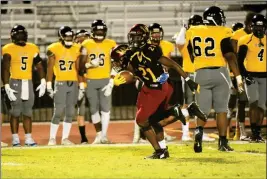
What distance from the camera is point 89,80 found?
10750 mm

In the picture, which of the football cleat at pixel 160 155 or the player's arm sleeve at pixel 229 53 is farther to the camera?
the player's arm sleeve at pixel 229 53

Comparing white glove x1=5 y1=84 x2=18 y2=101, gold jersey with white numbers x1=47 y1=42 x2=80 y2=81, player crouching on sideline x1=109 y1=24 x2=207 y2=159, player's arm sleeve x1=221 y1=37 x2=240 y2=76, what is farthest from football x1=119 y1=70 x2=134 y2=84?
white glove x1=5 y1=84 x2=18 y2=101

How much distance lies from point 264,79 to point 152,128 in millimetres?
2788

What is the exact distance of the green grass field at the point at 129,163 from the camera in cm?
693

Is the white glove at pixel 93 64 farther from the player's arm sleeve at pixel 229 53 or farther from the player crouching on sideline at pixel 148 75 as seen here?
the player's arm sleeve at pixel 229 53

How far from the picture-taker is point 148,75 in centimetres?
823

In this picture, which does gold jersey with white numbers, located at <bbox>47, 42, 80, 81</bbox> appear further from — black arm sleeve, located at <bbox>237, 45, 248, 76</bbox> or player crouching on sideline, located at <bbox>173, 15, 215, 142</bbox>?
black arm sleeve, located at <bbox>237, 45, 248, 76</bbox>

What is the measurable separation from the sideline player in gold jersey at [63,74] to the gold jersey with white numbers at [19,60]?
0.31m

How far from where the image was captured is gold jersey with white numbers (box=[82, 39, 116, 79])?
35.1 feet

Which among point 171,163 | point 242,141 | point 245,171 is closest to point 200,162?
Result: point 171,163

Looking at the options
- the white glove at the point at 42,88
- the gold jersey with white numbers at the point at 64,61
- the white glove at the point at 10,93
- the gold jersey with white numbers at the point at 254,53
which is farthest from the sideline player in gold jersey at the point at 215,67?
the white glove at the point at 10,93

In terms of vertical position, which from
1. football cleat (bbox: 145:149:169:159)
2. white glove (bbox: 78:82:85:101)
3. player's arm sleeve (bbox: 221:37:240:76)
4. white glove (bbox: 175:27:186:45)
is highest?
white glove (bbox: 175:27:186:45)

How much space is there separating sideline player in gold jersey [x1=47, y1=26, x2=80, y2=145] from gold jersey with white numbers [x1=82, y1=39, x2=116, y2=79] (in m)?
0.19

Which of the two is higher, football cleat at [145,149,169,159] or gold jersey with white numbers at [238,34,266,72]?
gold jersey with white numbers at [238,34,266,72]
